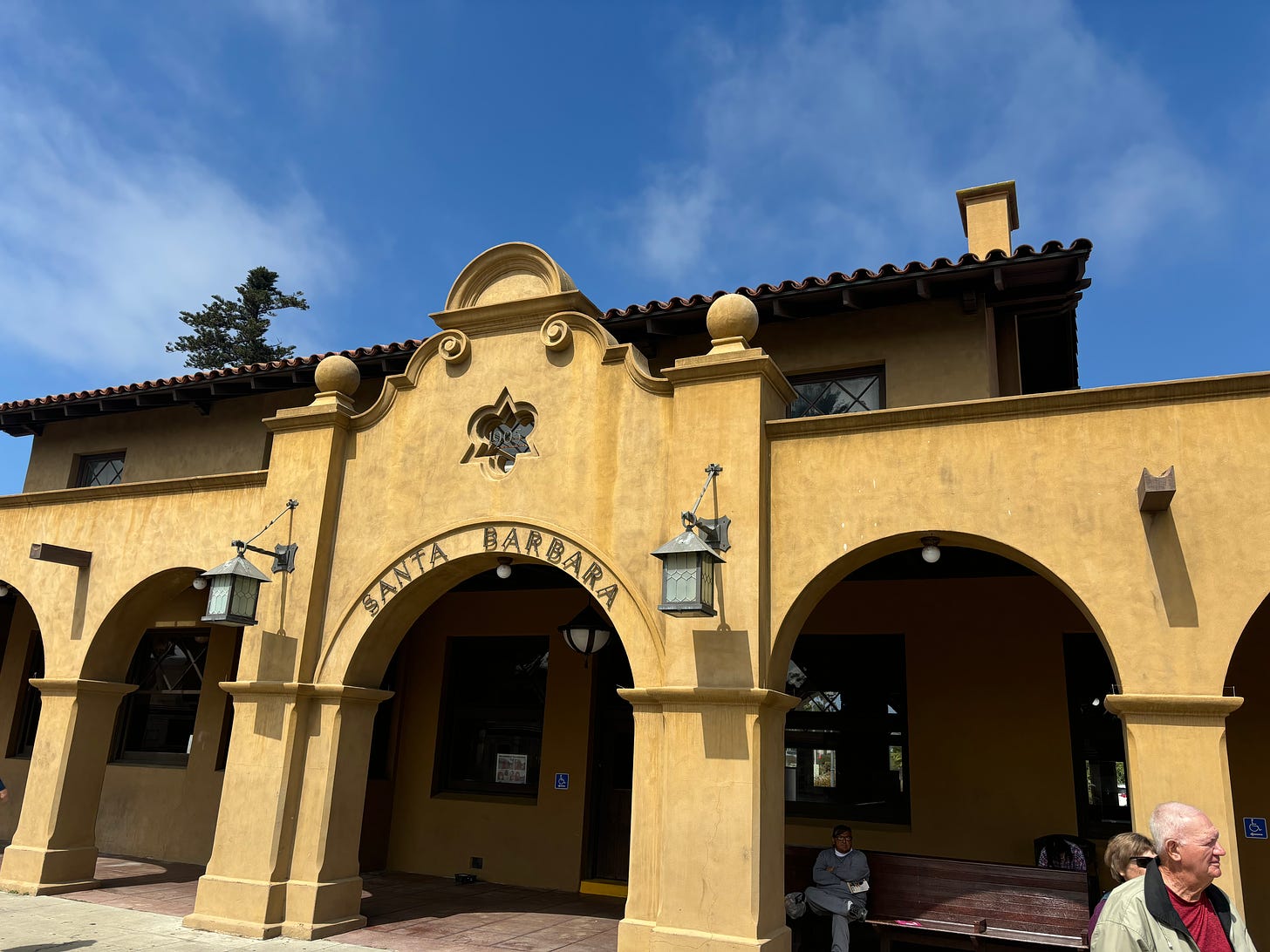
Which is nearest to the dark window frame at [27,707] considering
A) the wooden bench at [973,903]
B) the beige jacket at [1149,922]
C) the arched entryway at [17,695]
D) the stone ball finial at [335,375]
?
the arched entryway at [17,695]

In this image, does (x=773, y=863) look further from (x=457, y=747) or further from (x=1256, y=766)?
(x=457, y=747)

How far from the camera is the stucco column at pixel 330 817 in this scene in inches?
343

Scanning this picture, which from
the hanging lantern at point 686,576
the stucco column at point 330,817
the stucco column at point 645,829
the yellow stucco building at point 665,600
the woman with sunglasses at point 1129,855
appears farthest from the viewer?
the stucco column at point 330,817

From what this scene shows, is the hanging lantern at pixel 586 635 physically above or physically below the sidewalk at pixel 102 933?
above

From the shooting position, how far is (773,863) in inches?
291

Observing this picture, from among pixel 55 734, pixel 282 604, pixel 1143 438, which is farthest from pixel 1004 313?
pixel 55 734

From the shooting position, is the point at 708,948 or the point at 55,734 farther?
the point at 55,734

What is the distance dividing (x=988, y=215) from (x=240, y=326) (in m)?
30.0

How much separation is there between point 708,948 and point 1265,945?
5.61 meters

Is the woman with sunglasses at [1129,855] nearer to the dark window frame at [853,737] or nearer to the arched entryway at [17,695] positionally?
the dark window frame at [853,737]

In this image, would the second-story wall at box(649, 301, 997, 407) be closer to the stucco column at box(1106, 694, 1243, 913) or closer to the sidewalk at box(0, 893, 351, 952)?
the stucco column at box(1106, 694, 1243, 913)

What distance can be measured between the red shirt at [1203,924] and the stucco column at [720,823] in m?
3.98

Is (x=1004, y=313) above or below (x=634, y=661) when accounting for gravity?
above

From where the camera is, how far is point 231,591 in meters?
9.05
